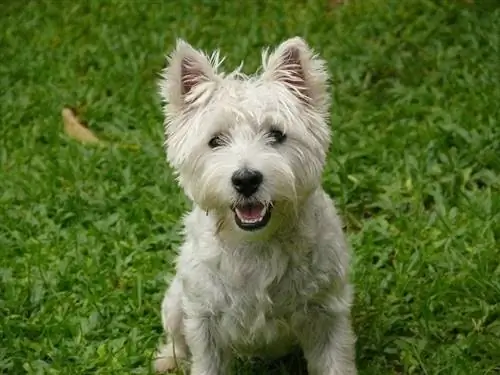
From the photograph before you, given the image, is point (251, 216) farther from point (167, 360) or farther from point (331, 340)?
point (167, 360)

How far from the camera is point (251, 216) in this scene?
460 centimetres

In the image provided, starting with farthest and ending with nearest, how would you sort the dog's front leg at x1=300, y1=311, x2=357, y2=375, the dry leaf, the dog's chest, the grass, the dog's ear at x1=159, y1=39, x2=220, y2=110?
1. the dry leaf
2. the grass
3. the dog's front leg at x1=300, y1=311, x2=357, y2=375
4. the dog's chest
5. the dog's ear at x1=159, y1=39, x2=220, y2=110

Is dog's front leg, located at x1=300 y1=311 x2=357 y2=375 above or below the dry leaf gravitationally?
above

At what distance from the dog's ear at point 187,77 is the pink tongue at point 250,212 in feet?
1.77

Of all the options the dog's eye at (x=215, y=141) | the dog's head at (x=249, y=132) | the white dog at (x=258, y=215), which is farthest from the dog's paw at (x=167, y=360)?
the dog's eye at (x=215, y=141)

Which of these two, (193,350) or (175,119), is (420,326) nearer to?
(193,350)

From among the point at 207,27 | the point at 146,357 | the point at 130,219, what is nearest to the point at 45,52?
the point at 207,27

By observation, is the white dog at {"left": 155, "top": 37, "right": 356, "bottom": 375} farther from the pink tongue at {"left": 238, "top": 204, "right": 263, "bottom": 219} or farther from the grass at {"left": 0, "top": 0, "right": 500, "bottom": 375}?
the grass at {"left": 0, "top": 0, "right": 500, "bottom": 375}

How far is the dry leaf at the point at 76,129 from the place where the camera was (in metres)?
8.12

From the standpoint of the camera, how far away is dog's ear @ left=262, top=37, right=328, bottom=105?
475 cm

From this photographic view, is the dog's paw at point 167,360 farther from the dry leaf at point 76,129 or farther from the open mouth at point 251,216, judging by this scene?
the dry leaf at point 76,129

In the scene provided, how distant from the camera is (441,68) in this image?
830 cm

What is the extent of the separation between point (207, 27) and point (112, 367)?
4.71 m

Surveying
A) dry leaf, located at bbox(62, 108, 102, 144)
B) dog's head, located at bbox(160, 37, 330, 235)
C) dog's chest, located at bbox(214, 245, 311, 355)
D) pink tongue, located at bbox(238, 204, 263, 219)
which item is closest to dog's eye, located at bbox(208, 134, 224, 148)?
dog's head, located at bbox(160, 37, 330, 235)
